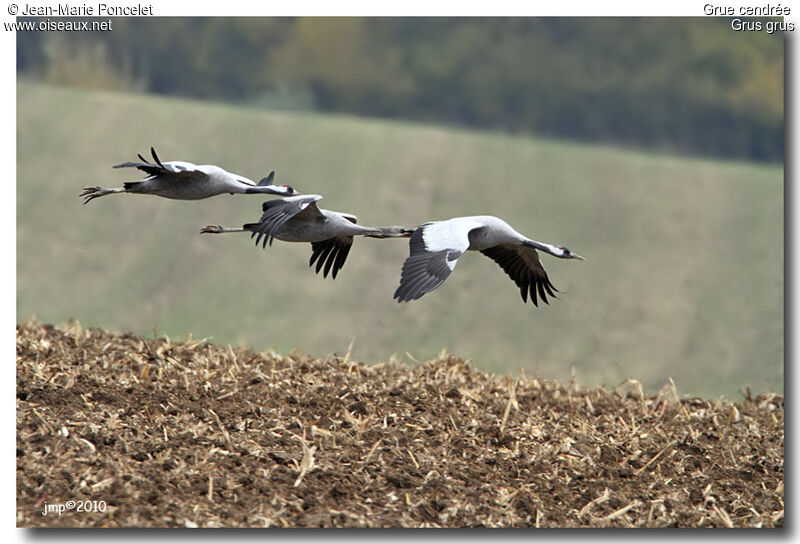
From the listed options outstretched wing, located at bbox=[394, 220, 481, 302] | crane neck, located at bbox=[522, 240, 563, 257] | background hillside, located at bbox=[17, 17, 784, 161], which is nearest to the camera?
outstretched wing, located at bbox=[394, 220, 481, 302]

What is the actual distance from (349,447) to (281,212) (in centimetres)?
147

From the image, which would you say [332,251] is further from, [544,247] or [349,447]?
[544,247]

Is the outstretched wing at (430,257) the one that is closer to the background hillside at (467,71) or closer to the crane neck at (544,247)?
the crane neck at (544,247)

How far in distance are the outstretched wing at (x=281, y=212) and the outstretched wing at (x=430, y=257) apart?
0.52 meters

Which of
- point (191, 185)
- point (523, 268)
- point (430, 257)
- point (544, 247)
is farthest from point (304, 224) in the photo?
point (523, 268)

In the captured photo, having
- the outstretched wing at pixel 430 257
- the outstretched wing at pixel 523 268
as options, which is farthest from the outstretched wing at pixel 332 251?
the outstretched wing at pixel 430 257

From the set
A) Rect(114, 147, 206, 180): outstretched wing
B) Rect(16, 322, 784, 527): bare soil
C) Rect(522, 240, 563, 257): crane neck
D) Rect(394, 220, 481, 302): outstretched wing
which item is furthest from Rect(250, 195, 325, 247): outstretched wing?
Rect(16, 322, 784, 527): bare soil

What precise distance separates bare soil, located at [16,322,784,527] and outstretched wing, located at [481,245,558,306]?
0.85 metres

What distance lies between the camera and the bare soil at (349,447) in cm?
462

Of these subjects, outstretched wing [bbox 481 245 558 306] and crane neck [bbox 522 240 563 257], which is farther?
outstretched wing [bbox 481 245 558 306]

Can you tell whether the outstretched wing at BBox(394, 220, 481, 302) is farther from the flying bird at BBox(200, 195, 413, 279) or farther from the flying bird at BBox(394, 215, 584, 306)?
the flying bird at BBox(200, 195, 413, 279)

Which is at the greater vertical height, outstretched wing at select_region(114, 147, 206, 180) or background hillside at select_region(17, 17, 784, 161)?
background hillside at select_region(17, 17, 784, 161)

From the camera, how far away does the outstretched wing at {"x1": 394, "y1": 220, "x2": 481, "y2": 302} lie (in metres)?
4.27

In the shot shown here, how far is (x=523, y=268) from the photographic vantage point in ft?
18.8
